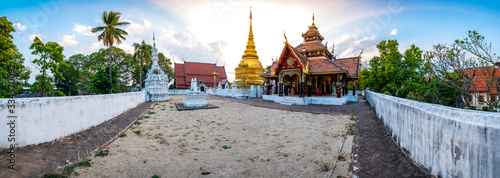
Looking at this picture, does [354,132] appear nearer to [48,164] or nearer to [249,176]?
[249,176]

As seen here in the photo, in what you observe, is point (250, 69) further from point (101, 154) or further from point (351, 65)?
point (101, 154)

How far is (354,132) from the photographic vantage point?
→ 587 cm

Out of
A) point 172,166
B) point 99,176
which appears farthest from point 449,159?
point 99,176

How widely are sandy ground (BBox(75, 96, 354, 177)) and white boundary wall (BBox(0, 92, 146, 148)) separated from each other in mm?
1307

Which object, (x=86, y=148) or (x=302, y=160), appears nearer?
(x=302, y=160)

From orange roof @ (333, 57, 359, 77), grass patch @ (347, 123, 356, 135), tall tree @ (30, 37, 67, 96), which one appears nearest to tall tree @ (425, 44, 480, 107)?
grass patch @ (347, 123, 356, 135)

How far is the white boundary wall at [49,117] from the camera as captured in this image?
12.5 feet

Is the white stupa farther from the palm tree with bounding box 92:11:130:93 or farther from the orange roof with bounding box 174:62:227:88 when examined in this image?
the orange roof with bounding box 174:62:227:88

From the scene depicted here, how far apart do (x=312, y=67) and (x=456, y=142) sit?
45.1 feet

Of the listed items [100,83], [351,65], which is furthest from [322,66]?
[100,83]

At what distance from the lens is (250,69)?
78.6 feet

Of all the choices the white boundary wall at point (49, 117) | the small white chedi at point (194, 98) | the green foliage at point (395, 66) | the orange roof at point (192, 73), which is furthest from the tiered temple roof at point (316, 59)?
the orange roof at point (192, 73)

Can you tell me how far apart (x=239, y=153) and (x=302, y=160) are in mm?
1437

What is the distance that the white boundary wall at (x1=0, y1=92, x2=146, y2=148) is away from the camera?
3.80 meters
